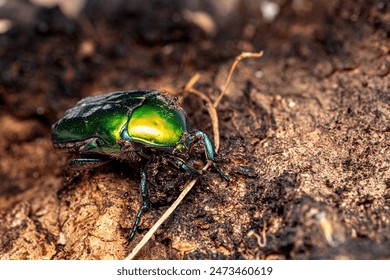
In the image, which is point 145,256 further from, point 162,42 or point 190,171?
point 162,42

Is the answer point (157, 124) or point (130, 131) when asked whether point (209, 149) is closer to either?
point (157, 124)

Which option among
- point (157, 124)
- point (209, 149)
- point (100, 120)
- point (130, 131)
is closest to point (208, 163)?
point (209, 149)

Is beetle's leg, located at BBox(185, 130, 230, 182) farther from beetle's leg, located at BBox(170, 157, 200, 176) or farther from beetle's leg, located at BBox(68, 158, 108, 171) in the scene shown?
beetle's leg, located at BBox(68, 158, 108, 171)

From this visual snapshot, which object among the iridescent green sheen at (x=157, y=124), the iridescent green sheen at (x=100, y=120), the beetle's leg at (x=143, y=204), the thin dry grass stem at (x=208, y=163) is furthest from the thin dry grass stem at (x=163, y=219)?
the iridescent green sheen at (x=100, y=120)

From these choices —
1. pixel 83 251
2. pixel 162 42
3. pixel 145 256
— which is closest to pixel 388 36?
pixel 162 42

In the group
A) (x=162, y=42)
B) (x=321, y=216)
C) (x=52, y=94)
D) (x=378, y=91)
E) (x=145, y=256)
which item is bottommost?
(x=52, y=94)

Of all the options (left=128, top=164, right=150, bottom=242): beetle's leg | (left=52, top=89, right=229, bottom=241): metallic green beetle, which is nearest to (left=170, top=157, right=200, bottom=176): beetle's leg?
(left=52, top=89, right=229, bottom=241): metallic green beetle

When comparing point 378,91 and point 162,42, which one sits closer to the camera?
point 378,91
